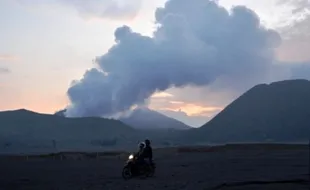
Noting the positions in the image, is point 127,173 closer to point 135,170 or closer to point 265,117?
point 135,170

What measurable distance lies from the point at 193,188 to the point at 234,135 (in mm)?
134452

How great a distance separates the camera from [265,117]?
16162cm

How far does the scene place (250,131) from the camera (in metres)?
152

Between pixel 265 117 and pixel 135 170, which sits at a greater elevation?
pixel 265 117

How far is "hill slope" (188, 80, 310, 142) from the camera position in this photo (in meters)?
146

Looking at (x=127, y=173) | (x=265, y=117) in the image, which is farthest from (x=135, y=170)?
(x=265, y=117)

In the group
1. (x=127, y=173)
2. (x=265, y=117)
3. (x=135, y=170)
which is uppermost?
(x=265, y=117)

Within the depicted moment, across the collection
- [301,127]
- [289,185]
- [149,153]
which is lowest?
[289,185]

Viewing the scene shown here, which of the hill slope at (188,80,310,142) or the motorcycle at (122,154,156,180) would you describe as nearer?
the motorcycle at (122,154,156,180)

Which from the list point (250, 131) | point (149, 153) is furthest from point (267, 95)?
point (149, 153)

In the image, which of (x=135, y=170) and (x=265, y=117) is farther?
(x=265, y=117)

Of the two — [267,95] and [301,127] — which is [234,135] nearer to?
[301,127]

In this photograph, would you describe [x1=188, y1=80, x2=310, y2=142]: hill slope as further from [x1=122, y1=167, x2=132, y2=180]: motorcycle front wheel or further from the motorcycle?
[x1=122, y1=167, x2=132, y2=180]: motorcycle front wheel

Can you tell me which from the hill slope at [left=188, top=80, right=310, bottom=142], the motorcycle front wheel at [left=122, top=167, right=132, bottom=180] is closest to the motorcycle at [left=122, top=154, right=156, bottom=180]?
the motorcycle front wheel at [left=122, top=167, right=132, bottom=180]
